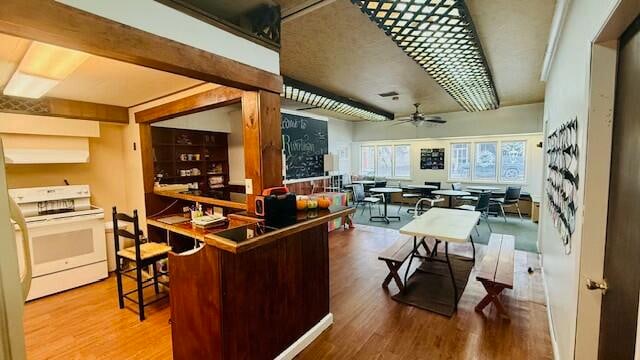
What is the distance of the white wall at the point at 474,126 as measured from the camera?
671 cm

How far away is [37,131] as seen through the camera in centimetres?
312

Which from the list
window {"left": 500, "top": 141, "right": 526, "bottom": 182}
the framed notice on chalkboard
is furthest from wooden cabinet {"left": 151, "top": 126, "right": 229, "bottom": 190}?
window {"left": 500, "top": 141, "right": 526, "bottom": 182}

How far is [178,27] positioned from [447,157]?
26.2 feet

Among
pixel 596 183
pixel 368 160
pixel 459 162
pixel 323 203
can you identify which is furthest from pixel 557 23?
pixel 368 160

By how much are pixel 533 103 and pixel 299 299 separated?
7.53 m

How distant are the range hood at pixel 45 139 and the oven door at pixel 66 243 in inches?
30.1

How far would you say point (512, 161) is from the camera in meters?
7.22

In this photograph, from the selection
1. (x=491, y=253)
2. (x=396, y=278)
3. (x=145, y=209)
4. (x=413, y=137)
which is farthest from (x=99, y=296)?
(x=413, y=137)

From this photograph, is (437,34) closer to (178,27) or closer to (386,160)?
(178,27)

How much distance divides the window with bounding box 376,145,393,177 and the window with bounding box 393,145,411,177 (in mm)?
154

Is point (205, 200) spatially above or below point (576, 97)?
below

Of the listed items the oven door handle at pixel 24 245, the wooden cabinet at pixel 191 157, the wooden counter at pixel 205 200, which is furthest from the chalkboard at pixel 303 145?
the oven door handle at pixel 24 245

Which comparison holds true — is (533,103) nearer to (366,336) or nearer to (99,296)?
(366,336)

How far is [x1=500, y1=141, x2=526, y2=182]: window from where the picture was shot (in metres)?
7.06
